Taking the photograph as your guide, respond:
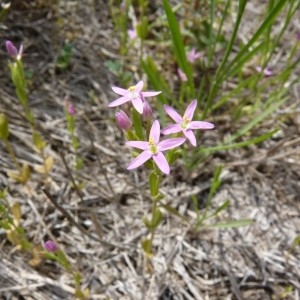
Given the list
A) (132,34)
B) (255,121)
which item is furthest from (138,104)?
(132,34)

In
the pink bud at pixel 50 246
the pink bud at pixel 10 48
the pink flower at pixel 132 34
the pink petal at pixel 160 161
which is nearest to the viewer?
the pink petal at pixel 160 161

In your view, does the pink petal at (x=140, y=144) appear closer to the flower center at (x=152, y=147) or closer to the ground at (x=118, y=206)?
the flower center at (x=152, y=147)

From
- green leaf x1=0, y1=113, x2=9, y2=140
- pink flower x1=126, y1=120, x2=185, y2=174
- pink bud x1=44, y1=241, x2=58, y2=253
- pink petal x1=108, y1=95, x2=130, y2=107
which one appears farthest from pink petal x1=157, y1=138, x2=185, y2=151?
green leaf x1=0, y1=113, x2=9, y2=140

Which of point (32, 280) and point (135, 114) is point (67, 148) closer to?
point (32, 280)

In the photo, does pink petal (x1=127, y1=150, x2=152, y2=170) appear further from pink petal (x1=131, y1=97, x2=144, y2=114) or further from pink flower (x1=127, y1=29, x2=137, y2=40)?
pink flower (x1=127, y1=29, x2=137, y2=40)

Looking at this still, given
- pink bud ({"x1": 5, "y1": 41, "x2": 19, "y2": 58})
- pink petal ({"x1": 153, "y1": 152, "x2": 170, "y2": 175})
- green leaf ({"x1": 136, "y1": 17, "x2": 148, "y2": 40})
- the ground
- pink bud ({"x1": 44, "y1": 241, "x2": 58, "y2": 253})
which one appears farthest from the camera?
green leaf ({"x1": 136, "y1": 17, "x2": 148, "y2": 40})

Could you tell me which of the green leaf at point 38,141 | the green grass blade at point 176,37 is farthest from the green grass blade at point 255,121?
the green leaf at point 38,141
